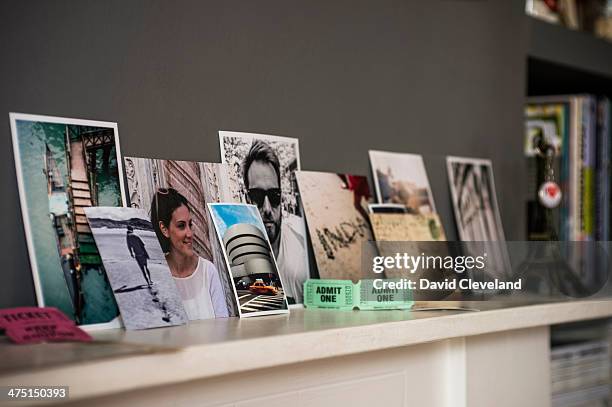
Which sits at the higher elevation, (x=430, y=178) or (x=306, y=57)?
(x=306, y=57)

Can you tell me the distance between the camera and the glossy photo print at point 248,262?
1.53 meters

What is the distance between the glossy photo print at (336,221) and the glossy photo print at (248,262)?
7.4 inches

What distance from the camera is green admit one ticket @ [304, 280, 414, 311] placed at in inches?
64.1

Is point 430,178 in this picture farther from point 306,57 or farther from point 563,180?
point 563,180

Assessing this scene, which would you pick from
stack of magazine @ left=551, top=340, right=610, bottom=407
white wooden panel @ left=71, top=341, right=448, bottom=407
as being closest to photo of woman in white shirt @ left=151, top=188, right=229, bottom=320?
white wooden panel @ left=71, top=341, right=448, bottom=407

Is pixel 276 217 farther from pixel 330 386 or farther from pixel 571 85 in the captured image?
pixel 571 85

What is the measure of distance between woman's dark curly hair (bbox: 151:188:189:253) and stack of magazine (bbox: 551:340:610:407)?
1.15 m

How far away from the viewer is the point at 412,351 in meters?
1.57

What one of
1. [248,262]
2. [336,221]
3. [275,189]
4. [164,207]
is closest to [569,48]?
[336,221]

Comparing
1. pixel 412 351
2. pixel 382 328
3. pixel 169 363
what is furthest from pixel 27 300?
pixel 412 351

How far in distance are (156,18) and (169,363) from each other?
72cm

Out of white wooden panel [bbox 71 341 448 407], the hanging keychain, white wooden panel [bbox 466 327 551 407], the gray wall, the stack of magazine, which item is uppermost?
the gray wall

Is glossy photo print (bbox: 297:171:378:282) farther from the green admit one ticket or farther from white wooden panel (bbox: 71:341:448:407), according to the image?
white wooden panel (bbox: 71:341:448:407)
